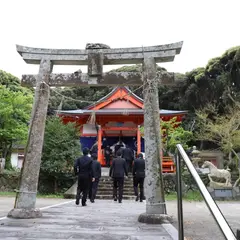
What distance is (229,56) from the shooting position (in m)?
27.6

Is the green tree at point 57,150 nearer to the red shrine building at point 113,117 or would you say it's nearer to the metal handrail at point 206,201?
the red shrine building at point 113,117

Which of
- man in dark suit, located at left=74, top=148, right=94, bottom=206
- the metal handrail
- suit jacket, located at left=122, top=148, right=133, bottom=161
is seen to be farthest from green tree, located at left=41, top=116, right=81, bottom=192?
the metal handrail

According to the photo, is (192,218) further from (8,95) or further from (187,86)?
(187,86)

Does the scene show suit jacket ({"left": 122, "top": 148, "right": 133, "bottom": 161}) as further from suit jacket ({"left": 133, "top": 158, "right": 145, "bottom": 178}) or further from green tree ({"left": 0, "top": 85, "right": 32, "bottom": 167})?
green tree ({"left": 0, "top": 85, "right": 32, "bottom": 167})

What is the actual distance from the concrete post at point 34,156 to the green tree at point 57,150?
353 inches

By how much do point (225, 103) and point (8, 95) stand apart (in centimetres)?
1807

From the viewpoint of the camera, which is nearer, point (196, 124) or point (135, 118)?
point (135, 118)

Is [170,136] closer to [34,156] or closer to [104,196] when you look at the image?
[104,196]

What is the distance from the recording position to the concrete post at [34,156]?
621 centimetres

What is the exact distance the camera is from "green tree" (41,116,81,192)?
51.5 feet

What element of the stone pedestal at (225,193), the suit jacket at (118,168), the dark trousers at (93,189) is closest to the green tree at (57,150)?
the dark trousers at (93,189)

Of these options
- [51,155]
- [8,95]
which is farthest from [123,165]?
[8,95]

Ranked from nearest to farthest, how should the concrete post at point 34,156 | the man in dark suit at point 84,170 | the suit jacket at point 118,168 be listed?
the concrete post at point 34,156, the man in dark suit at point 84,170, the suit jacket at point 118,168

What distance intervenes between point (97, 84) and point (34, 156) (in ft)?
7.72
